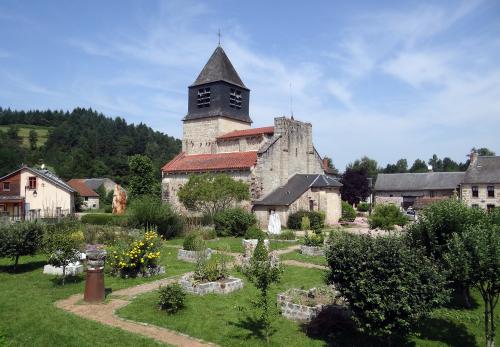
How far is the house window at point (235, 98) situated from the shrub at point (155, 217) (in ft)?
54.0

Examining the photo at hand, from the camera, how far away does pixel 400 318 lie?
8492 mm

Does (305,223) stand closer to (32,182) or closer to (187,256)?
(187,256)

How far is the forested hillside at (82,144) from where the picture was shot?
88.3 m

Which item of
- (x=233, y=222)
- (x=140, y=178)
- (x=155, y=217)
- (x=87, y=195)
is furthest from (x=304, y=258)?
(x=87, y=195)

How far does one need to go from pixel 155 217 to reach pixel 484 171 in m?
36.8

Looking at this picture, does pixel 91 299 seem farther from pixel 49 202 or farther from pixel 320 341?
pixel 49 202

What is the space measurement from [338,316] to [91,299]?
723cm

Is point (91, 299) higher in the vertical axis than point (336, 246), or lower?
lower

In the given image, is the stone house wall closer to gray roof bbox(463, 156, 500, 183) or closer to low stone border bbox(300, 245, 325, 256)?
gray roof bbox(463, 156, 500, 183)

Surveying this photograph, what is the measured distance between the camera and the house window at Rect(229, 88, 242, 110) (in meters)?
40.4

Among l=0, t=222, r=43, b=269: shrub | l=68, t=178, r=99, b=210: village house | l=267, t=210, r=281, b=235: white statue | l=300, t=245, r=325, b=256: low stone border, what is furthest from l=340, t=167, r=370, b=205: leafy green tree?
l=0, t=222, r=43, b=269: shrub

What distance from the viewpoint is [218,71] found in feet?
131

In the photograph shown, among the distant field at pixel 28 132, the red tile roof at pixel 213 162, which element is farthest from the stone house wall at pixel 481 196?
the distant field at pixel 28 132

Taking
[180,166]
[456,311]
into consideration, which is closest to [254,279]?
[456,311]
